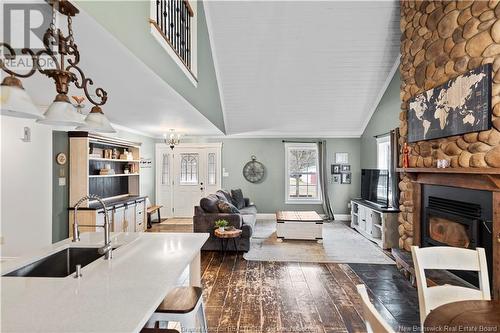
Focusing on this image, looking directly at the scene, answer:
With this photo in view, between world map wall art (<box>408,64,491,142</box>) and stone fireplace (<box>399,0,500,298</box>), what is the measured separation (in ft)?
0.22

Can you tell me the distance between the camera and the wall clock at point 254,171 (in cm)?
739

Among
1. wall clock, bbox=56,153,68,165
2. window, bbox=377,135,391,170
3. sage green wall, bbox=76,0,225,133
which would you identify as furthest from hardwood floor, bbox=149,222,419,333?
wall clock, bbox=56,153,68,165

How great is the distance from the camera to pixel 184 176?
7.55m

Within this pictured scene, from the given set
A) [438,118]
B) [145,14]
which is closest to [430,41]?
[438,118]

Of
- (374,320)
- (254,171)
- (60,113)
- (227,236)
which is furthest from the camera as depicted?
(254,171)

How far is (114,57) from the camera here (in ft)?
6.77

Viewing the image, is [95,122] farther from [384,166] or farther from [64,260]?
[384,166]

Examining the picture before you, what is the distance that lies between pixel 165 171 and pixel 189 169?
71 centimetres

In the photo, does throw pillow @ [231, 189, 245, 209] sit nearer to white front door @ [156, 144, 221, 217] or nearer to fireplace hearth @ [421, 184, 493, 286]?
white front door @ [156, 144, 221, 217]

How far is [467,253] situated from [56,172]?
5208 millimetres

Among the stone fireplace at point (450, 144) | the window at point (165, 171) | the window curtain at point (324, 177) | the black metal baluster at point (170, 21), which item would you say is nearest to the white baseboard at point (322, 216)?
the window curtain at point (324, 177)

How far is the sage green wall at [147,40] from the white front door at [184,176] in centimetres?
312

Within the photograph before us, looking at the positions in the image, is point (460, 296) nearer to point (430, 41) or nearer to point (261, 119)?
point (430, 41)

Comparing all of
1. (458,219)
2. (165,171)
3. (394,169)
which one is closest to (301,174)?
(394,169)
